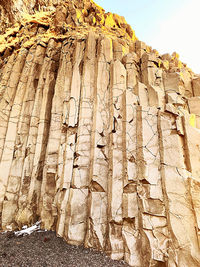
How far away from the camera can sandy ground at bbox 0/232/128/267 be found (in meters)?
3.13

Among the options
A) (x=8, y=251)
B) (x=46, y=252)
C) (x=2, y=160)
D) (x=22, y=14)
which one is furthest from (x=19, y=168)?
(x=22, y=14)

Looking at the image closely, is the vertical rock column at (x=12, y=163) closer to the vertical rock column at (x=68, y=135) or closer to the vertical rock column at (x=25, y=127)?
the vertical rock column at (x=25, y=127)

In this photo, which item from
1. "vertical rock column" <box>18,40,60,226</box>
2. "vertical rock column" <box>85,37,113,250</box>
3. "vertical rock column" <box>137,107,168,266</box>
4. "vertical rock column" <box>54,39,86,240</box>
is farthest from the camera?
"vertical rock column" <box>18,40,60,226</box>

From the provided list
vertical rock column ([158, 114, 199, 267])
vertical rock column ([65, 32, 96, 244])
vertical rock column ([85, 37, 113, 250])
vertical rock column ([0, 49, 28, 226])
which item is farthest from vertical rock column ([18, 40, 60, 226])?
vertical rock column ([158, 114, 199, 267])

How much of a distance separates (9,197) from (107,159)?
130 inches

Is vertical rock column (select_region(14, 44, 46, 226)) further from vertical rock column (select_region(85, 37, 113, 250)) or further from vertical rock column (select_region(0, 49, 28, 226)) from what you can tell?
vertical rock column (select_region(85, 37, 113, 250))

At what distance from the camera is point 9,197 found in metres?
5.04

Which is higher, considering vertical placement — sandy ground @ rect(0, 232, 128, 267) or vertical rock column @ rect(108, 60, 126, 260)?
vertical rock column @ rect(108, 60, 126, 260)

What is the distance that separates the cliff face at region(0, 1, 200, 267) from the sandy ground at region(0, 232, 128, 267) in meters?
0.20

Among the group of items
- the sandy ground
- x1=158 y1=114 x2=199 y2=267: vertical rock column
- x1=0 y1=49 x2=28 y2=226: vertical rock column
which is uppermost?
x1=0 y1=49 x2=28 y2=226: vertical rock column

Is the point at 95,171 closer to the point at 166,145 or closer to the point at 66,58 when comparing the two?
the point at 166,145

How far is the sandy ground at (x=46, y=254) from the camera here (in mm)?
3133

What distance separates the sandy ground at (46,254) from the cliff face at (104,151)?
0.65 ft

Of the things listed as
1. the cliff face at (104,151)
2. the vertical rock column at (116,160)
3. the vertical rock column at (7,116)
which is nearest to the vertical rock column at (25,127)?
the cliff face at (104,151)
